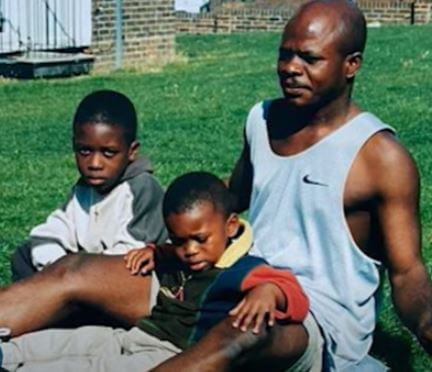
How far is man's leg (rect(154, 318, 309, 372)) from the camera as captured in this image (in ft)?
12.2

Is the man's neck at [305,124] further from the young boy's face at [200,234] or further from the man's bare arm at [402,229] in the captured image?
the young boy's face at [200,234]

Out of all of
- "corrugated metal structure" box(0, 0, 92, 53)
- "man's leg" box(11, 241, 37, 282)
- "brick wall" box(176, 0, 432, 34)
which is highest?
"man's leg" box(11, 241, 37, 282)

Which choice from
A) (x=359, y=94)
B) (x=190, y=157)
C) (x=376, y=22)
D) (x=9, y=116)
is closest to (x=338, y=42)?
(x=190, y=157)

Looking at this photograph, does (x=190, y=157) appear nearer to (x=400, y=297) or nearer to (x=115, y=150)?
(x=115, y=150)

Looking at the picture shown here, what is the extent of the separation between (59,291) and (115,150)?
667 millimetres

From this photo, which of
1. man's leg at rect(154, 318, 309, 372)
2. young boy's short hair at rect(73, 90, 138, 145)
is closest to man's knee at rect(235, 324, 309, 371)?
man's leg at rect(154, 318, 309, 372)

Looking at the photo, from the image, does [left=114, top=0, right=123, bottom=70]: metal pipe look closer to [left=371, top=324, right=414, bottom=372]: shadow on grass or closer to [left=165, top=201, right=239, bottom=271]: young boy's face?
[left=371, top=324, right=414, bottom=372]: shadow on grass

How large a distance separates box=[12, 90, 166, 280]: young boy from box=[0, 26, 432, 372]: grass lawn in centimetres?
109

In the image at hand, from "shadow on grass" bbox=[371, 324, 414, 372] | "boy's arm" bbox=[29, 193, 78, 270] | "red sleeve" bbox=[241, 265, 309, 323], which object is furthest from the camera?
"shadow on grass" bbox=[371, 324, 414, 372]

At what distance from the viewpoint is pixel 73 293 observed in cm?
439

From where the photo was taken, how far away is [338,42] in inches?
167

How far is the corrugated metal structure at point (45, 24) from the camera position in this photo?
18.2 meters

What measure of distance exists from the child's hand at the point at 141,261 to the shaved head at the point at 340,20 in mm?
835

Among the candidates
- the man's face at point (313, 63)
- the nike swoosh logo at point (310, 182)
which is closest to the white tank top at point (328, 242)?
the nike swoosh logo at point (310, 182)
